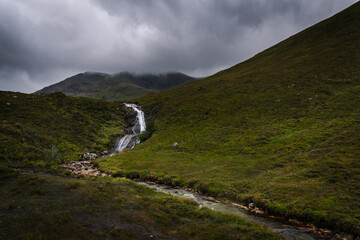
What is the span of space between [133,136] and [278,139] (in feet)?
151

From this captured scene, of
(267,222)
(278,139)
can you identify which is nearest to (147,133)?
(278,139)

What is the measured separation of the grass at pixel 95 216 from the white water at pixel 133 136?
40.7 m

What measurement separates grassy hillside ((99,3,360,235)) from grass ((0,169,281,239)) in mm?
7585

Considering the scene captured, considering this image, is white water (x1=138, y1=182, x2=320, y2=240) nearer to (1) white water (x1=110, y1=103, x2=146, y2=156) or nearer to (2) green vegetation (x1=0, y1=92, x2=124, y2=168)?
(2) green vegetation (x1=0, y1=92, x2=124, y2=168)

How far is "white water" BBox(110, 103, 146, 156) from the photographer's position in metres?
60.0

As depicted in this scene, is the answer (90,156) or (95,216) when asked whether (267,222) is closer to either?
(95,216)

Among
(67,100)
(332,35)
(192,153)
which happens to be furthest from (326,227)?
(332,35)

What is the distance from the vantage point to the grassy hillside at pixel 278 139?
19.5 metres

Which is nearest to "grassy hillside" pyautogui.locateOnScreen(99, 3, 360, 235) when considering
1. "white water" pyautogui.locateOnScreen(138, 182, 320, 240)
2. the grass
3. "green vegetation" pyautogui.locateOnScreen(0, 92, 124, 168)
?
"white water" pyautogui.locateOnScreen(138, 182, 320, 240)

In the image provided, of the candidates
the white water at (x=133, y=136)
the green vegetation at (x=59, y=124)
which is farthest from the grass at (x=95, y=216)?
the white water at (x=133, y=136)

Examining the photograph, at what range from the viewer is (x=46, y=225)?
10352 mm

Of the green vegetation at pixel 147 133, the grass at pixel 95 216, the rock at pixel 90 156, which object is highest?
the green vegetation at pixel 147 133

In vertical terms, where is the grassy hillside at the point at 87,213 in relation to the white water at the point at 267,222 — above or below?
above

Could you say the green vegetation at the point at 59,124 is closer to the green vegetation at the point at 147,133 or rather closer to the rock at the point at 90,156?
the rock at the point at 90,156
